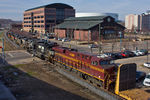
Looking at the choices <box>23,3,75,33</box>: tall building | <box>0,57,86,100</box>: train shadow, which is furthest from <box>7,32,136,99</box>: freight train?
<box>23,3,75,33</box>: tall building

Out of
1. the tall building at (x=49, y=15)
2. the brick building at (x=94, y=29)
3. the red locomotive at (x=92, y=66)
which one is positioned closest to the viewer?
the red locomotive at (x=92, y=66)

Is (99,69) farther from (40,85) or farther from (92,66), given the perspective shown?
(40,85)

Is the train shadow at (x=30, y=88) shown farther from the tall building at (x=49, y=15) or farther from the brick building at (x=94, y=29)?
the tall building at (x=49, y=15)

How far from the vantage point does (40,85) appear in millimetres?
21594

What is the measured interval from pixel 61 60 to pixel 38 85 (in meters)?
7.98

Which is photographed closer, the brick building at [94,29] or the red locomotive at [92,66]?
the red locomotive at [92,66]

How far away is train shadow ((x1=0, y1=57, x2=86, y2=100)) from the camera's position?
58.5 feet

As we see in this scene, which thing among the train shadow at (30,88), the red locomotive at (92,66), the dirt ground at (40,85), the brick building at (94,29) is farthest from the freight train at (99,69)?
the brick building at (94,29)

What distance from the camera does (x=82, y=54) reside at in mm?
22406

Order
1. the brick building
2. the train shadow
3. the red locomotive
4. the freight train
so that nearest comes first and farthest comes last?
the freight train, the train shadow, the red locomotive, the brick building

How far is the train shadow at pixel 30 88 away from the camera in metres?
17.8

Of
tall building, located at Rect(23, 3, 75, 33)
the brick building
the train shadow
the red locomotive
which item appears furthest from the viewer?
tall building, located at Rect(23, 3, 75, 33)

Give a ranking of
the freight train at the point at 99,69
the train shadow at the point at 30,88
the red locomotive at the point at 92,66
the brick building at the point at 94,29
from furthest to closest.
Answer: the brick building at the point at 94,29 < the red locomotive at the point at 92,66 < the train shadow at the point at 30,88 < the freight train at the point at 99,69

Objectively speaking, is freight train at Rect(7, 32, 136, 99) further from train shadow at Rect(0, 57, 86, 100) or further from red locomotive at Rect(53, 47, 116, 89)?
train shadow at Rect(0, 57, 86, 100)
